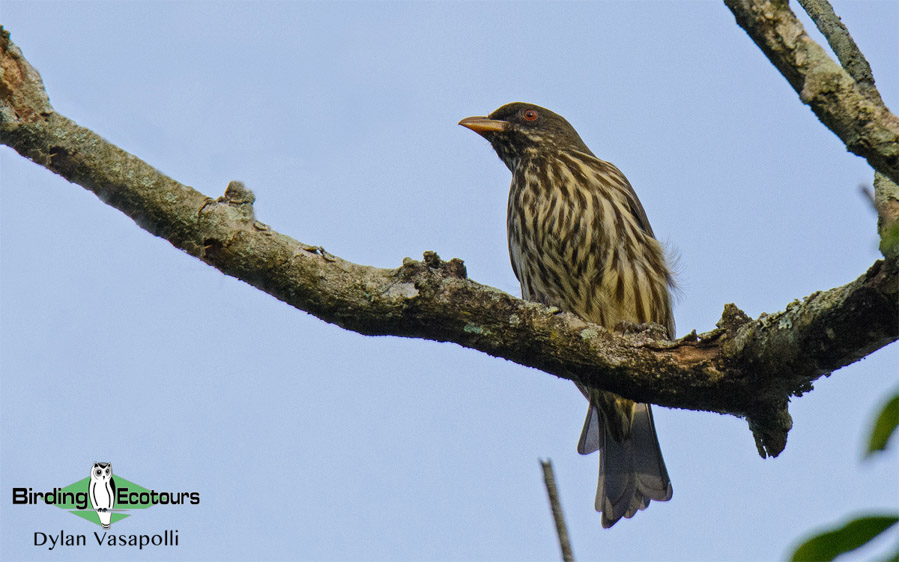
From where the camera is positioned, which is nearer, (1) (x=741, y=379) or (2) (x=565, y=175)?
(1) (x=741, y=379)

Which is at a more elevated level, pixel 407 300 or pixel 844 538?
pixel 407 300

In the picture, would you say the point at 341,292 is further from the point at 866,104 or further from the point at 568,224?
the point at 568,224

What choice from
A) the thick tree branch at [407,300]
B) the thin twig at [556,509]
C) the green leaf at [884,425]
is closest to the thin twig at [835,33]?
the thick tree branch at [407,300]

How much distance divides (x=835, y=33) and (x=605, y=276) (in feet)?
8.58

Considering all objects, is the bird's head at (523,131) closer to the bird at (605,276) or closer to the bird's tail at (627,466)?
the bird at (605,276)

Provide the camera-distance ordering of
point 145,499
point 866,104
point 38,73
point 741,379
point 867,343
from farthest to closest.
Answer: point 145,499
point 38,73
point 741,379
point 867,343
point 866,104

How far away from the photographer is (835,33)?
100 inches

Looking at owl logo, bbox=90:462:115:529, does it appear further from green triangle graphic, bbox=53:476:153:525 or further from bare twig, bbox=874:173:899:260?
bare twig, bbox=874:173:899:260

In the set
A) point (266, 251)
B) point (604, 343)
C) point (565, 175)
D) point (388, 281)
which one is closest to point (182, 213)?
point (266, 251)

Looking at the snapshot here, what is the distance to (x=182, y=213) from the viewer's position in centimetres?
337

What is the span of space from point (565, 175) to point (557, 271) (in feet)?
2.49

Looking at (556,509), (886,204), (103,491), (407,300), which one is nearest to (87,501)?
(103,491)

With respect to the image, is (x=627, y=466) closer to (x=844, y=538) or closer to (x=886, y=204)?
(x=886, y=204)

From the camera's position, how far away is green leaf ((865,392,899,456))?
3.42 ft
